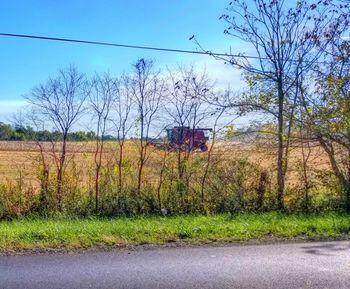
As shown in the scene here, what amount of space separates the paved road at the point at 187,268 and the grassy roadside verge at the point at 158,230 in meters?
0.63

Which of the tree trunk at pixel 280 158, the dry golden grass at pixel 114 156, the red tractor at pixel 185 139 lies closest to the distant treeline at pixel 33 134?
the dry golden grass at pixel 114 156

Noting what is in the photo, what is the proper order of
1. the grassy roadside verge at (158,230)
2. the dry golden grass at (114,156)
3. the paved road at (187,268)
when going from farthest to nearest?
1. the dry golden grass at (114,156)
2. the grassy roadside verge at (158,230)
3. the paved road at (187,268)

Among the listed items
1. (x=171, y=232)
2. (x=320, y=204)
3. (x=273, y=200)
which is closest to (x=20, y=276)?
(x=171, y=232)

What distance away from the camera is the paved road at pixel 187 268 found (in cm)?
533

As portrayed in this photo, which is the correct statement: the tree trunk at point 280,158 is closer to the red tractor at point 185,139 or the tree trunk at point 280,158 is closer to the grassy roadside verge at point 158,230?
the grassy roadside verge at point 158,230

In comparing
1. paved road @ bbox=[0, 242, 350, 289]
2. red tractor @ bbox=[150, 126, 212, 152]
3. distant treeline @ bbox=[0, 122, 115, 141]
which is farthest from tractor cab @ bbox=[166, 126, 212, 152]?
paved road @ bbox=[0, 242, 350, 289]

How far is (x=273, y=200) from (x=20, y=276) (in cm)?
701

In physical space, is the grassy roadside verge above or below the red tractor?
below

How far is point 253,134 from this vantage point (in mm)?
12148

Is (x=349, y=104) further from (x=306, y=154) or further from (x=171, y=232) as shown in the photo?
(x=171, y=232)

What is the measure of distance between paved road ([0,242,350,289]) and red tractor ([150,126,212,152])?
4.15 m

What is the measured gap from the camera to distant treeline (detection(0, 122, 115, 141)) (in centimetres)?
1043

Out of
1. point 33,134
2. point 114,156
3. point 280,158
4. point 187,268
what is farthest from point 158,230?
point 280,158

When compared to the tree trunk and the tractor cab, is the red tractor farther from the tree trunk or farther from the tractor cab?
the tree trunk
